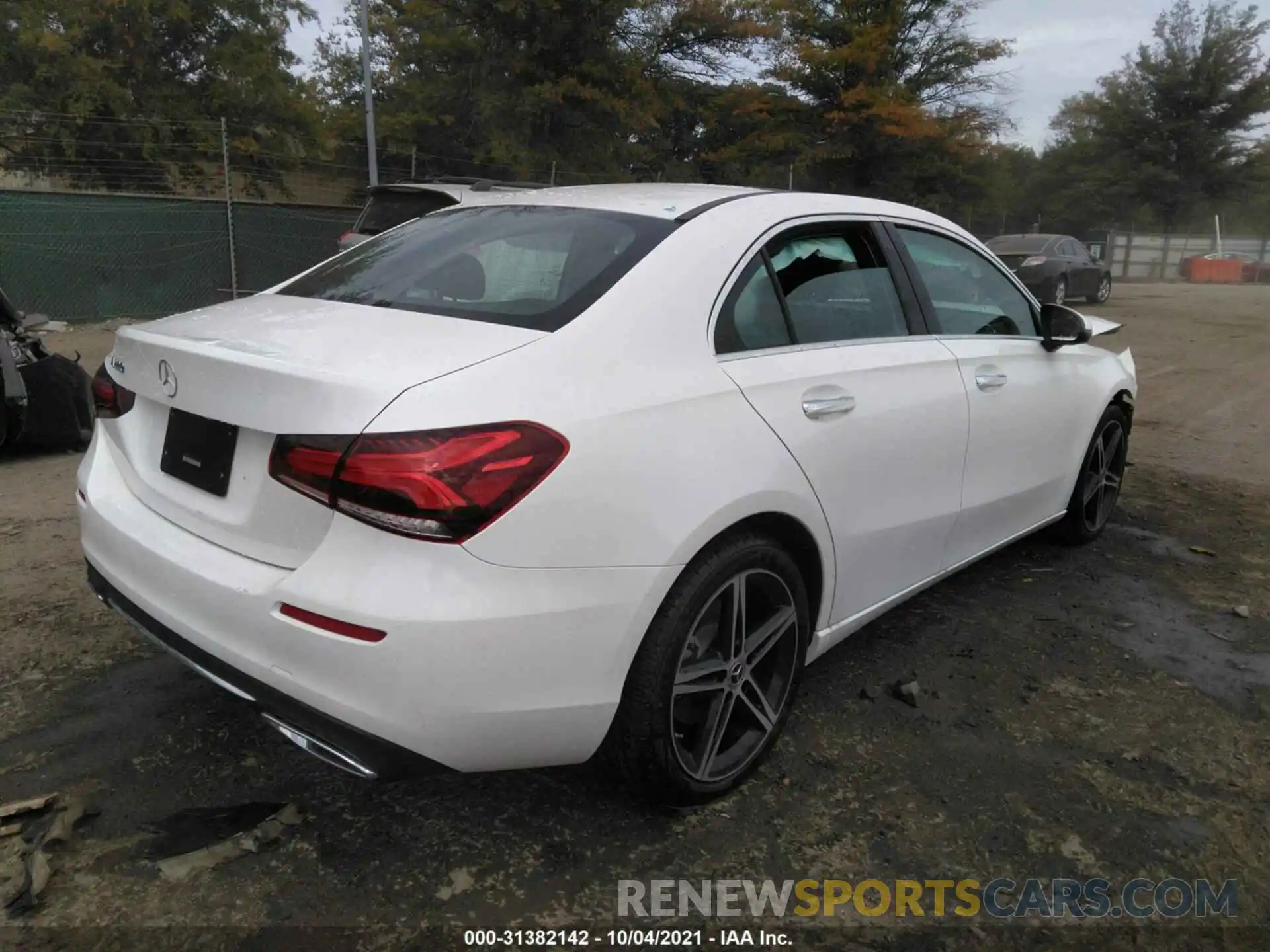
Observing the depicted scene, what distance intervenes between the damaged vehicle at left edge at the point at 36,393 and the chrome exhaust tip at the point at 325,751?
14.6 feet

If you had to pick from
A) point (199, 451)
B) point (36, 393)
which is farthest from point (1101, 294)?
point (199, 451)

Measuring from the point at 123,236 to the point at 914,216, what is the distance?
40.6 ft

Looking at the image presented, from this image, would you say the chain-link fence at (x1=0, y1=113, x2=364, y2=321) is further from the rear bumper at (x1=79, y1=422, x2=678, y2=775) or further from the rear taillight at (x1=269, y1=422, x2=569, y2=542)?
the rear taillight at (x1=269, y1=422, x2=569, y2=542)

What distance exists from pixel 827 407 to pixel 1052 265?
54.6ft

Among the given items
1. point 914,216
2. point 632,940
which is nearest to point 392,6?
point 914,216

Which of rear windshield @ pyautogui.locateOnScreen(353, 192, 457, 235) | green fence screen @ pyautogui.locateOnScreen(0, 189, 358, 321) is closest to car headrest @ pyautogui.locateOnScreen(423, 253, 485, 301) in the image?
rear windshield @ pyautogui.locateOnScreen(353, 192, 457, 235)

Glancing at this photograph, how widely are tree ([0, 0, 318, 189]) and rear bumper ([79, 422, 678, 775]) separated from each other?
19.8m

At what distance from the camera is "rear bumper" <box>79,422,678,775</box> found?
6.12 feet

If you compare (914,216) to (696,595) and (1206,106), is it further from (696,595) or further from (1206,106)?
(1206,106)

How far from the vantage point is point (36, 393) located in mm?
5723

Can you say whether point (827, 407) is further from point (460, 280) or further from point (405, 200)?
point (405, 200)

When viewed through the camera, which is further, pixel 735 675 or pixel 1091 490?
pixel 1091 490

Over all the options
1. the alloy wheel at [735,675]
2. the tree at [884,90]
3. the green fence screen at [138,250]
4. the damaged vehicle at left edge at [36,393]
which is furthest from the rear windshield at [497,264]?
the tree at [884,90]

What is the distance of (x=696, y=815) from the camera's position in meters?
2.48
